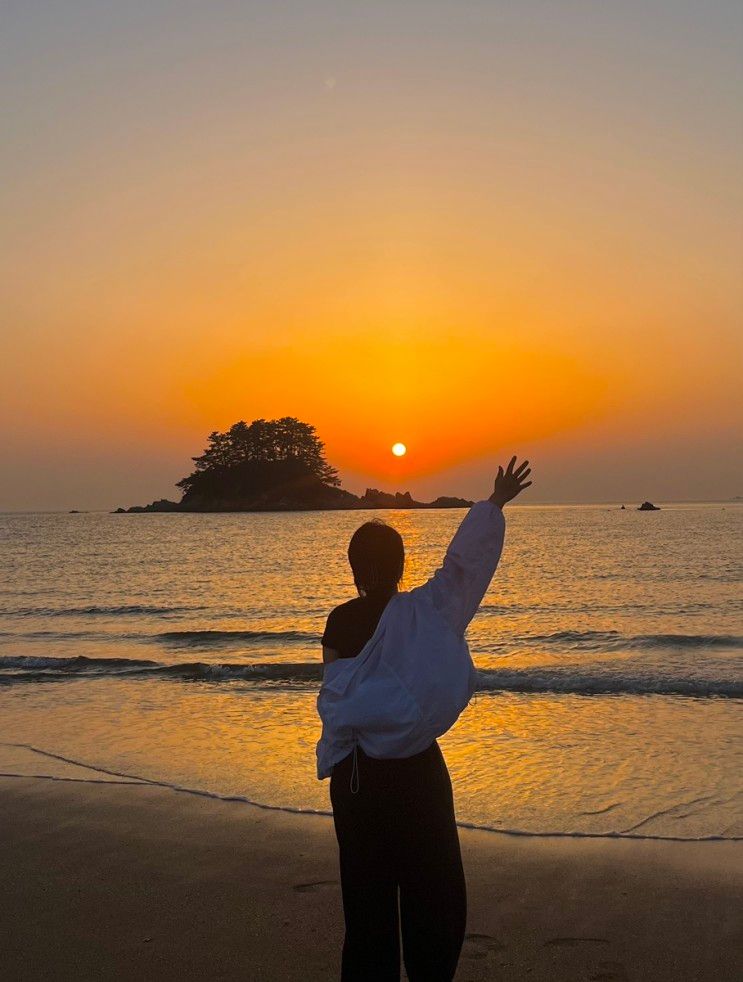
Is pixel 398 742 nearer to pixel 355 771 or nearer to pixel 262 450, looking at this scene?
pixel 355 771

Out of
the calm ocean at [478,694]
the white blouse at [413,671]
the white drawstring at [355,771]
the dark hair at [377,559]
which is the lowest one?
the calm ocean at [478,694]

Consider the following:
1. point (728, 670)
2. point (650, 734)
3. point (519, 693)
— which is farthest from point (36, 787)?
point (728, 670)

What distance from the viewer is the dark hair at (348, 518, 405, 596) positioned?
322 cm

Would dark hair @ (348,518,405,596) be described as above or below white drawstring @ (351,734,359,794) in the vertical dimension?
above

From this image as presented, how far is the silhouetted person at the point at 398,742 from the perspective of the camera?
118 inches

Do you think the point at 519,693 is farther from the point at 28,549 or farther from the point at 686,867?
the point at 28,549

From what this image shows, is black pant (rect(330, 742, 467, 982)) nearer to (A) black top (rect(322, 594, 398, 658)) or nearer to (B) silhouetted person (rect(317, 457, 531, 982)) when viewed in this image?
(B) silhouetted person (rect(317, 457, 531, 982))

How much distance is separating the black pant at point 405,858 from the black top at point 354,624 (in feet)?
1.18

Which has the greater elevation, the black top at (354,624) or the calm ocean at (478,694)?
the black top at (354,624)

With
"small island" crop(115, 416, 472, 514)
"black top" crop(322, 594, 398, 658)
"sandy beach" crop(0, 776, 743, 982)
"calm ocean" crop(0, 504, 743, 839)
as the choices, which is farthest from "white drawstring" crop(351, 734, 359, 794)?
"small island" crop(115, 416, 472, 514)

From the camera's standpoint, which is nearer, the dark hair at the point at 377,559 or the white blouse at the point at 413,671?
the white blouse at the point at 413,671

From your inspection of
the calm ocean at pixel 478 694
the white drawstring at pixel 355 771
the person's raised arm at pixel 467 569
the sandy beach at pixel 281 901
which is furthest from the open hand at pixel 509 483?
the calm ocean at pixel 478 694

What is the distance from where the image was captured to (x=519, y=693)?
13.3 m

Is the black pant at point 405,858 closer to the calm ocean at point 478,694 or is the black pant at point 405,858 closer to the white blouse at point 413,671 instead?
the white blouse at point 413,671
